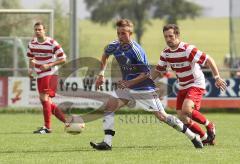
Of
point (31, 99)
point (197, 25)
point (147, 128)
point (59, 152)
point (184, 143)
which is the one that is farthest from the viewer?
point (197, 25)

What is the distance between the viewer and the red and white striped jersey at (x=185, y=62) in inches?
448

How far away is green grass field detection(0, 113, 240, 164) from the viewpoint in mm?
9938

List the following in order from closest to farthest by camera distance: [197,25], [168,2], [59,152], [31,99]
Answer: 1. [59,152]
2. [31,99]
3. [168,2]
4. [197,25]

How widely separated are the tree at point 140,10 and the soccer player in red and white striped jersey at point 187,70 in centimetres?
3386

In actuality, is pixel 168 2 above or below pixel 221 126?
above

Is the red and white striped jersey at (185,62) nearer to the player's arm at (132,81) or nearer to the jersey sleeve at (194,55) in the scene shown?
the jersey sleeve at (194,55)

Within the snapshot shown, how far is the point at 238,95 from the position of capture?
21219 millimetres

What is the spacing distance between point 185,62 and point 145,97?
2.51ft

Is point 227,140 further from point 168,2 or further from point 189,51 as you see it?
point 168,2

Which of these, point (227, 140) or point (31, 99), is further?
point (31, 99)

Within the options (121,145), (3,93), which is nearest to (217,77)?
(121,145)

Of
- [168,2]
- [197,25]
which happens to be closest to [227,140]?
[168,2]

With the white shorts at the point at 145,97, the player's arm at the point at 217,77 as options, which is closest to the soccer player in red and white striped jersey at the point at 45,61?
the white shorts at the point at 145,97

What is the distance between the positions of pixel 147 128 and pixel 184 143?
331cm
